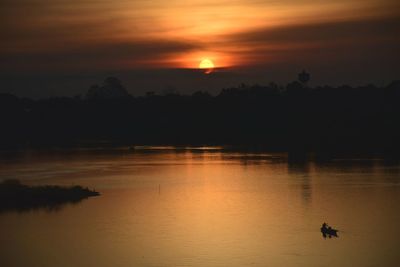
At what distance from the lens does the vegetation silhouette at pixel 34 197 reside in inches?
1785

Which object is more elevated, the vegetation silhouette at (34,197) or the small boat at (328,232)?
the vegetation silhouette at (34,197)

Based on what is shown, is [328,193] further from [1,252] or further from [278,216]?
[1,252]

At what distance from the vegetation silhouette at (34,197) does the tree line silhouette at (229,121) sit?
166 feet

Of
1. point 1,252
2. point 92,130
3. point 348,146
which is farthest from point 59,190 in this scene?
point 92,130

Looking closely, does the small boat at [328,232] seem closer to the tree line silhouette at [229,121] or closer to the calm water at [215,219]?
the calm water at [215,219]

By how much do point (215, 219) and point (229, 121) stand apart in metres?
96.8

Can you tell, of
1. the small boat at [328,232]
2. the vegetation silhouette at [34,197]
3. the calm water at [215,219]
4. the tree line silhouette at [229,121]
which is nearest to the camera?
the calm water at [215,219]

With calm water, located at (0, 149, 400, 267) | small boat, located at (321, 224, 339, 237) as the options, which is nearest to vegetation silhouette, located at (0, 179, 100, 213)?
calm water, located at (0, 149, 400, 267)

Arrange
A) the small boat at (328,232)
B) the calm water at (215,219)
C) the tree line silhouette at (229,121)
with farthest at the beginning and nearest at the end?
the tree line silhouette at (229,121), the small boat at (328,232), the calm water at (215,219)

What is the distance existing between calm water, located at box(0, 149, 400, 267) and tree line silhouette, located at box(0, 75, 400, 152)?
33.6 m

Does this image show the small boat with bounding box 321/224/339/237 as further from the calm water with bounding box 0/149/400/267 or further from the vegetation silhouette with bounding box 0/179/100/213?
the vegetation silhouette with bounding box 0/179/100/213

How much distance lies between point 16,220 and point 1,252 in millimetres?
6730

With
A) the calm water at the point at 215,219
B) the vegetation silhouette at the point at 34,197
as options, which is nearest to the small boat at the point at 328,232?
the calm water at the point at 215,219

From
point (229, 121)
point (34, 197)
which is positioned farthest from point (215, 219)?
point (229, 121)
